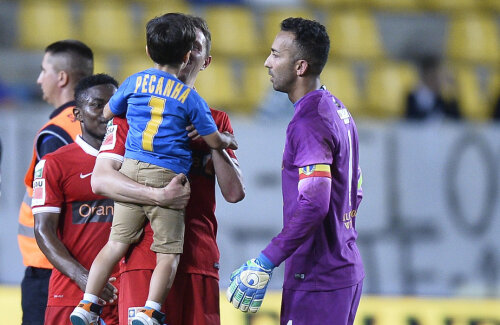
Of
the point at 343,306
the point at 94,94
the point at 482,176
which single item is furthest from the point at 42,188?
the point at 482,176

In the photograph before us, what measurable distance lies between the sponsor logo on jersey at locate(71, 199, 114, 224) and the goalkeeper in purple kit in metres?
0.94

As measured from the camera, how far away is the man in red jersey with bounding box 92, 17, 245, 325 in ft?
11.7

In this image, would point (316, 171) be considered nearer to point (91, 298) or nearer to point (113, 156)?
point (113, 156)

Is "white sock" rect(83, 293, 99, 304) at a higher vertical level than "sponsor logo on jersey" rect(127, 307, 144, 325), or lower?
higher

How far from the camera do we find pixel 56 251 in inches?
163

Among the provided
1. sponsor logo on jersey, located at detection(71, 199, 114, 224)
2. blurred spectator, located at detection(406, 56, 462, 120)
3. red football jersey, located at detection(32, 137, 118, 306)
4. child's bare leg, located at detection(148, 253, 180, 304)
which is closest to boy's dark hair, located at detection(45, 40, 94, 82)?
red football jersey, located at detection(32, 137, 118, 306)

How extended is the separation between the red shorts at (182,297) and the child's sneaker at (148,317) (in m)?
0.15

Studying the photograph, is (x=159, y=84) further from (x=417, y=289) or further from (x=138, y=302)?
(x=417, y=289)

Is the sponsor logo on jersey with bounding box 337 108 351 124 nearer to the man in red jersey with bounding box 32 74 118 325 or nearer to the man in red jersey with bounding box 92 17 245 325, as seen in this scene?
the man in red jersey with bounding box 92 17 245 325

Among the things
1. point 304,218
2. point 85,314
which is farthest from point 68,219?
point 304,218

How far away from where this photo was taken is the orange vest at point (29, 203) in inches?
185

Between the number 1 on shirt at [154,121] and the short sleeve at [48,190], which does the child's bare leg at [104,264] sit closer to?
the number 1 on shirt at [154,121]

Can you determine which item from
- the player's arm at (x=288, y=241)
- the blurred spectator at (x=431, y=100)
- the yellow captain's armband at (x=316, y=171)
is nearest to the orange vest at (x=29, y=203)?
the player's arm at (x=288, y=241)

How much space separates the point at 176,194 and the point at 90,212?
911 mm
